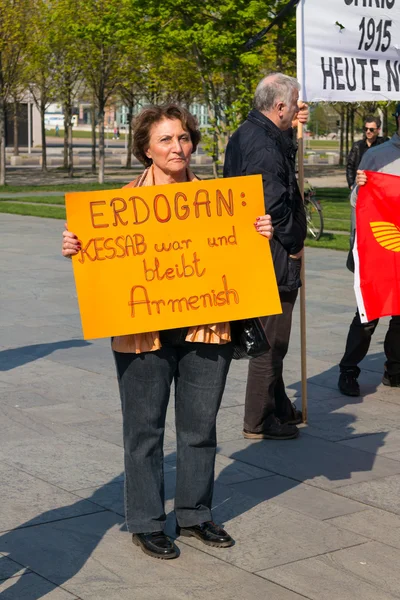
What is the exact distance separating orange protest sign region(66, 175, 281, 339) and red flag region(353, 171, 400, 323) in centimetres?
268

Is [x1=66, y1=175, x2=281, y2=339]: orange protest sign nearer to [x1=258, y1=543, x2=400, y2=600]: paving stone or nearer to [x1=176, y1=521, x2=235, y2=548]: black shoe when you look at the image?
[x1=176, y1=521, x2=235, y2=548]: black shoe

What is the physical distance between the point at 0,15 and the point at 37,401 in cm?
2749

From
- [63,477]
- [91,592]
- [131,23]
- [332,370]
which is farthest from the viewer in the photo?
[131,23]

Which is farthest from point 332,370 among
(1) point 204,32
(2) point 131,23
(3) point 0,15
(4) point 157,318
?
(3) point 0,15

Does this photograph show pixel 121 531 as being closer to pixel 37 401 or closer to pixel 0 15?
pixel 37 401

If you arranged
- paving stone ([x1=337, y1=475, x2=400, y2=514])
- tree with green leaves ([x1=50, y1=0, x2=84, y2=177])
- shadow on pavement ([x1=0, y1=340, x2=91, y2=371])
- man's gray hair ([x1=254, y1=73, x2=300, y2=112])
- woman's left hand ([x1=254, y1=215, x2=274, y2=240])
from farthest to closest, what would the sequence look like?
tree with green leaves ([x1=50, y1=0, x2=84, y2=177]), shadow on pavement ([x1=0, y1=340, x2=91, y2=371]), man's gray hair ([x1=254, y1=73, x2=300, y2=112]), paving stone ([x1=337, y1=475, x2=400, y2=514]), woman's left hand ([x1=254, y1=215, x2=274, y2=240])

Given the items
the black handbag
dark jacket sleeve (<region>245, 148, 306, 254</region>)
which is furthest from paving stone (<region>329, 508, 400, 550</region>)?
dark jacket sleeve (<region>245, 148, 306, 254</region>)

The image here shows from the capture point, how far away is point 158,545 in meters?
4.48

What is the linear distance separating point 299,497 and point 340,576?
0.99 metres

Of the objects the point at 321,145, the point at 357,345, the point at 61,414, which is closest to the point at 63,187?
the point at 357,345

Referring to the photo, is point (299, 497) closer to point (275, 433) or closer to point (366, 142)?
point (275, 433)

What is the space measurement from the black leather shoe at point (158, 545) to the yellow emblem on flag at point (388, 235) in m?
3.35

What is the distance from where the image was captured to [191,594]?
162 inches

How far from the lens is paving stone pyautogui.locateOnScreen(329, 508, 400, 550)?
4781 millimetres
